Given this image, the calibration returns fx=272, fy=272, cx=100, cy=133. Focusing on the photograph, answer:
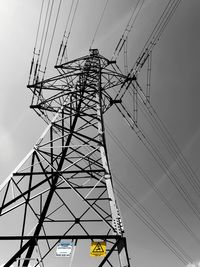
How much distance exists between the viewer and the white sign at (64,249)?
462 centimetres

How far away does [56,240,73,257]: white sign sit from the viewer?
182 inches

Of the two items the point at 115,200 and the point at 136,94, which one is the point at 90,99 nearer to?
the point at 136,94

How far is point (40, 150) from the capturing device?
7.28 metres

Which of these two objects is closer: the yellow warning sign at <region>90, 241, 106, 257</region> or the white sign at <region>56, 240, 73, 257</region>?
the yellow warning sign at <region>90, 241, 106, 257</region>

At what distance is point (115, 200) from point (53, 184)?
1765 mm

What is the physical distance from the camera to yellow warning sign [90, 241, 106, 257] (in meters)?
4.44

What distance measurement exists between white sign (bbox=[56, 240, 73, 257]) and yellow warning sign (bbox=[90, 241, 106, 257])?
404 mm

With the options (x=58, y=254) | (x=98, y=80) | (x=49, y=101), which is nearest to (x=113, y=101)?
(x=98, y=80)

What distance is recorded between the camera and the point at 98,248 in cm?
446

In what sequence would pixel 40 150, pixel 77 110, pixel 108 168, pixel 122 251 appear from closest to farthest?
1. pixel 122 251
2. pixel 108 168
3. pixel 40 150
4. pixel 77 110

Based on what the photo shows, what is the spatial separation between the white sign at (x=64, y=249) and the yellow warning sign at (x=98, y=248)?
40cm

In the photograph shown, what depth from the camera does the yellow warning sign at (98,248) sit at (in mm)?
4438

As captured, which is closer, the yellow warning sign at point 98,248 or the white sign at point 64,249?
the yellow warning sign at point 98,248

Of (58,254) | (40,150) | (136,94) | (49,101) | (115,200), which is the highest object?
(136,94)
